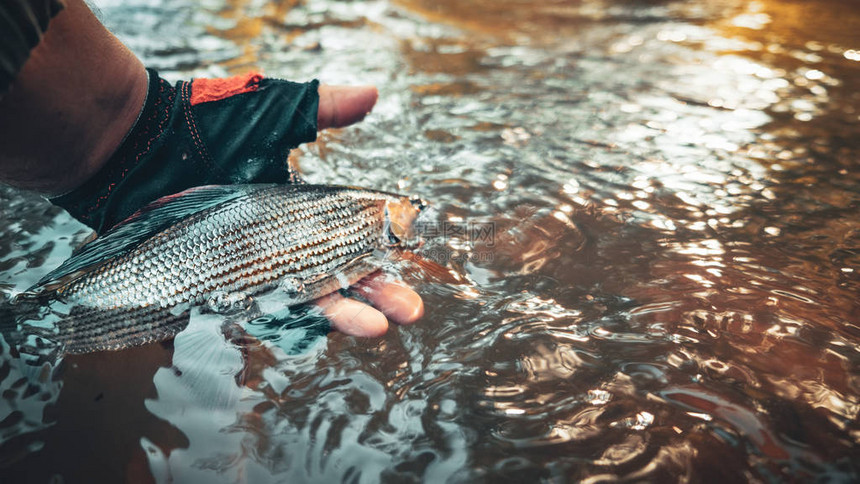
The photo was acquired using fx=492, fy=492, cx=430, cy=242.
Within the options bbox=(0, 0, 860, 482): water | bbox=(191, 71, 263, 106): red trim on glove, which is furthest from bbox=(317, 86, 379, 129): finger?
bbox=(0, 0, 860, 482): water

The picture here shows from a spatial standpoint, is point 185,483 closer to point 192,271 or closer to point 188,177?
point 192,271

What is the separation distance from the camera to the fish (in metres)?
2.16

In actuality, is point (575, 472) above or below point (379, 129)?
below

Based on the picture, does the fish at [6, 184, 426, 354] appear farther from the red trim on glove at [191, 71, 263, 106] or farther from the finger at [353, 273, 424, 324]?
the red trim on glove at [191, 71, 263, 106]

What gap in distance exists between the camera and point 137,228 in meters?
2.32

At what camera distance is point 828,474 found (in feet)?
6.00

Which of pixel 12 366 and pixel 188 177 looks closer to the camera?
pixel 12 366

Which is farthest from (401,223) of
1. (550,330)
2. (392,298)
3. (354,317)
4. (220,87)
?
(220,87)

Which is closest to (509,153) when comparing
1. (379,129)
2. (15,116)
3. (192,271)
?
(379,129)

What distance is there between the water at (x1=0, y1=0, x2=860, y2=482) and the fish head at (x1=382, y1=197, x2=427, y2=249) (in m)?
0.14

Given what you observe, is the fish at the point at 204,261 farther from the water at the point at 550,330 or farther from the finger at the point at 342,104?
the finger at the point at 342,104

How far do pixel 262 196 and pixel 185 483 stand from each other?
1.33 m

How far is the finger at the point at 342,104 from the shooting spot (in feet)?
9.76

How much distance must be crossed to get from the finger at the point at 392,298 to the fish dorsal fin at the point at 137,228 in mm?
806
